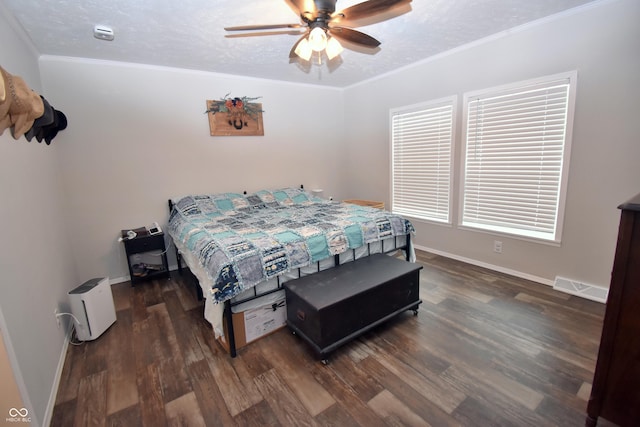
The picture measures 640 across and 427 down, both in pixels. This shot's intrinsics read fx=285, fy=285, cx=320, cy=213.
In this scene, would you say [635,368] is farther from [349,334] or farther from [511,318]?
[349,334]

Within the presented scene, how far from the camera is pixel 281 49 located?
3041 millimetres

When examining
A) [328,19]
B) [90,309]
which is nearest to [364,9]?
[328,19]

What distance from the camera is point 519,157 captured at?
2959mm

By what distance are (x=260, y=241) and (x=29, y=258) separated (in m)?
1.42

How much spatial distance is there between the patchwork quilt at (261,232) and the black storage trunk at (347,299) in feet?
0.69

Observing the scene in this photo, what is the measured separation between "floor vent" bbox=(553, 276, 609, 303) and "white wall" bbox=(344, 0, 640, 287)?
53mm

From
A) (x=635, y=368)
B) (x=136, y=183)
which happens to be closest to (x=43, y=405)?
(x=136, y=183)

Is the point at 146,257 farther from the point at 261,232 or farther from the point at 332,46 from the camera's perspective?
the point at 332,46

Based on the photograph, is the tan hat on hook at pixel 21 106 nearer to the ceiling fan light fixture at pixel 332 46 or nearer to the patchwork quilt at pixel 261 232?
the patchwork quilt at pixel 261 232

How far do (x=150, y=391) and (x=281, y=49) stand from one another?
319 centimetres

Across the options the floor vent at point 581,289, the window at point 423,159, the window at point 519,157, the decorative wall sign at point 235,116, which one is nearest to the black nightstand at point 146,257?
the decorative wall sign at point 235,116

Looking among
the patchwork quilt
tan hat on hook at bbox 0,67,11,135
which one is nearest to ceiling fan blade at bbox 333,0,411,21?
the patchwork quilt

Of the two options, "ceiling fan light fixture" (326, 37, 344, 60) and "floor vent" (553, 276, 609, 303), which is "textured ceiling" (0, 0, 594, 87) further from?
"floor vent" (553, 276, 609, 303)

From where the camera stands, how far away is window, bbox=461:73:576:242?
8.80ft
